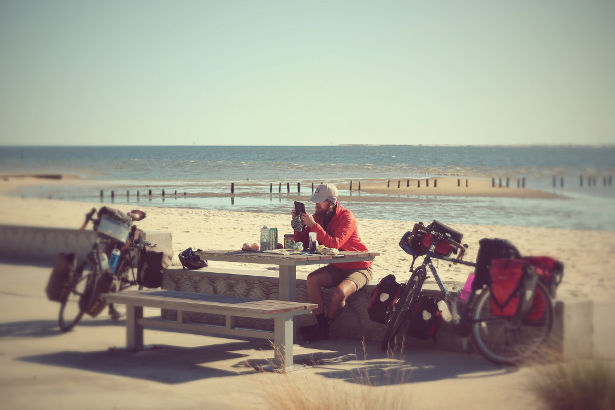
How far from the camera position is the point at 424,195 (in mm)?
41688

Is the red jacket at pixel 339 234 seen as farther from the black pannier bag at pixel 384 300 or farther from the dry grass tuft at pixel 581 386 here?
the dry grass tuft at pixel 581 386

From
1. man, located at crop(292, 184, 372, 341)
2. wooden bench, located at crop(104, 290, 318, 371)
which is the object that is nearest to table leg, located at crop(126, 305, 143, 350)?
wooden bench, located at crop(104, 290, 318, 371)

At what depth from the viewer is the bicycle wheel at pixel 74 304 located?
6809 millimetres

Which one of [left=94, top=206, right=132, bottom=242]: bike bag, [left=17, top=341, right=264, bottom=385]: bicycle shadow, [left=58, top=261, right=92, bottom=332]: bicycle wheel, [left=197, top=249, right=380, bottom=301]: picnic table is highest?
[left=94, top=206, right=132, bottom=242]: bike bag

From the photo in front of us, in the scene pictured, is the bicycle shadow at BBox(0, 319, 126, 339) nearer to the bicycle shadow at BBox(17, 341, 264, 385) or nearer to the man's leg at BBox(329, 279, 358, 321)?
the bicycle shadow at BBox(17, 341, 264, 385)

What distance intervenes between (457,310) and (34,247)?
728 cm

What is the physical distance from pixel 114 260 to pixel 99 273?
0.68 feet

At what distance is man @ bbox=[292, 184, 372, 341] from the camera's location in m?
6.50

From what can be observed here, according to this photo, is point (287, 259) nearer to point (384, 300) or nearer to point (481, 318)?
point (384, 300)

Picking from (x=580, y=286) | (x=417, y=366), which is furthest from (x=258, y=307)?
(x=580, y=286)

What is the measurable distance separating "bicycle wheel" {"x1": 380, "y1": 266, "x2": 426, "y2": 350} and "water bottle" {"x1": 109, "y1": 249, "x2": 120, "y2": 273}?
2551 mm

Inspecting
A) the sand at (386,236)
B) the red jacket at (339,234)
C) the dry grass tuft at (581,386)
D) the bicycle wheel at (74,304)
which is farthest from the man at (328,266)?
the sand at (386,236)

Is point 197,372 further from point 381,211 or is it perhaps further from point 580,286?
point 381,211

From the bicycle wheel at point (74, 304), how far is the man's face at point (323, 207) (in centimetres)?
213
